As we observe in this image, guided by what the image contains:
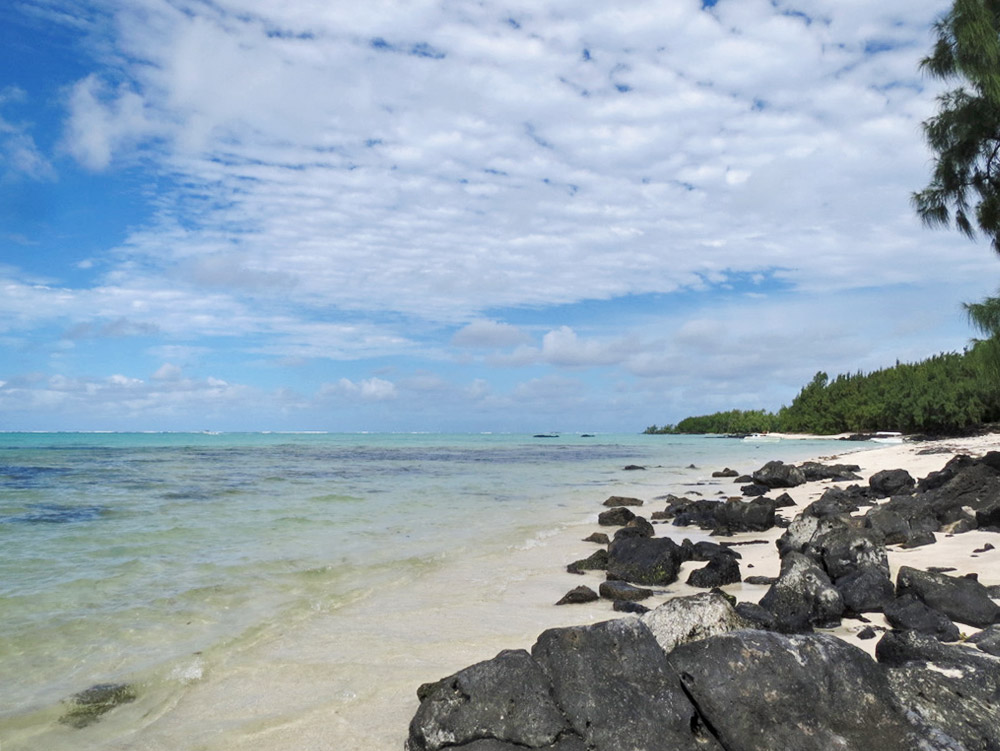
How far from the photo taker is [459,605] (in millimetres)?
8289

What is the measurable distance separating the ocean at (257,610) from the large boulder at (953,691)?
10.2ft

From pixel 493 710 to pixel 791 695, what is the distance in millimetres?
1712

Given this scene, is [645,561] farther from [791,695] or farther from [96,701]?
[96,701]

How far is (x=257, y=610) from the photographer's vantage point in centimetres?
819

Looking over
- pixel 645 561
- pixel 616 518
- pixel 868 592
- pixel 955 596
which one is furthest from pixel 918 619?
pixel 616 518

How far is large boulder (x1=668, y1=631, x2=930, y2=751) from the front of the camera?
3826 mm

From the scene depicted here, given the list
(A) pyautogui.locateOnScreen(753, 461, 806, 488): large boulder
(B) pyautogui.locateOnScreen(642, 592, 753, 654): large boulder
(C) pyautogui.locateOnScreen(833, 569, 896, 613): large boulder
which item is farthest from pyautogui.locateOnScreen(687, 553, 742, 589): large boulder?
(A) pyautogui.locateOnScreen(753, 461, 806, 488): large boulder

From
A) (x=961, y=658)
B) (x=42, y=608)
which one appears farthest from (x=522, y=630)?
(x=42, y=608)

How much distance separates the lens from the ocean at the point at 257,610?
5.18 m

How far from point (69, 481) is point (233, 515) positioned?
1251 cm

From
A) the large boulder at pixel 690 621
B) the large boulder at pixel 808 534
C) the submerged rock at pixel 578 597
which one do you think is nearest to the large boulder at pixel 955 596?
the large boulder at pixel 808 534

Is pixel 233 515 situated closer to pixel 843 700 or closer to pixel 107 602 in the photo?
pixel 107 602

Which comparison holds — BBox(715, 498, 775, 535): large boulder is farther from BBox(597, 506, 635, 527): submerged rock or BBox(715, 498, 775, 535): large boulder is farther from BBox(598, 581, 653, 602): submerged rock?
BBox(598, 581, 653, 602): submerged rock

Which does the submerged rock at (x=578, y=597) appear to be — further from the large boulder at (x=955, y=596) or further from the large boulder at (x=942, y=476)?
the large boulder at (x=942, y=476)
